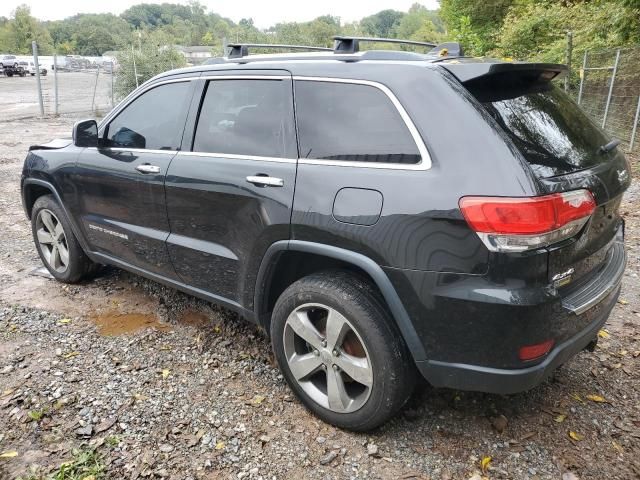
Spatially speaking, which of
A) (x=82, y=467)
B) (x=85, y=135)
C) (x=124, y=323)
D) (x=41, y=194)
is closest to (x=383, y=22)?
(x=41, y=194)

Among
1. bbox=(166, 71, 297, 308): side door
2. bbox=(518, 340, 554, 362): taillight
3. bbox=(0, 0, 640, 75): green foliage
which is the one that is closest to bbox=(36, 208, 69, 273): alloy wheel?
bbox=(166, 71, 297, 308): side door

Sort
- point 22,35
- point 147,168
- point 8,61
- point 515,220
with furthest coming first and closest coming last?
1. point 22,35
2. point 8,61
3. point 147,168
4. point 515,220

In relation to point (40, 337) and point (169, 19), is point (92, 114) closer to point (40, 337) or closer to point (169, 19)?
point (40, 337)

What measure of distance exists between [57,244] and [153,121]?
165 centimetres

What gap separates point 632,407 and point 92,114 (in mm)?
18933

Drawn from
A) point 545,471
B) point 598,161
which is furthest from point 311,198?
point 545,471

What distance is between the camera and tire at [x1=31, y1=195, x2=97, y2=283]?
4.30 metres

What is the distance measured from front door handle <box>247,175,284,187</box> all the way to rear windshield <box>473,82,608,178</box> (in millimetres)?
1018

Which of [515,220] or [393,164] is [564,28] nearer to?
[393,164]

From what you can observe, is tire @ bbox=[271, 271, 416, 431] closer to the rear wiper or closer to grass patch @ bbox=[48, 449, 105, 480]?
grass patch @ bbox=[48, 449, 105, 480]

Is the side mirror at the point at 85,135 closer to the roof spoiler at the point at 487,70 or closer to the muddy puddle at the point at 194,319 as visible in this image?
the muddy puddle at the point at 194,319

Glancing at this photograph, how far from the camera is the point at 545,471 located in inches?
93.6

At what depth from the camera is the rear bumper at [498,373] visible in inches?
85.4

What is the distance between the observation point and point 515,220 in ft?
6.58
